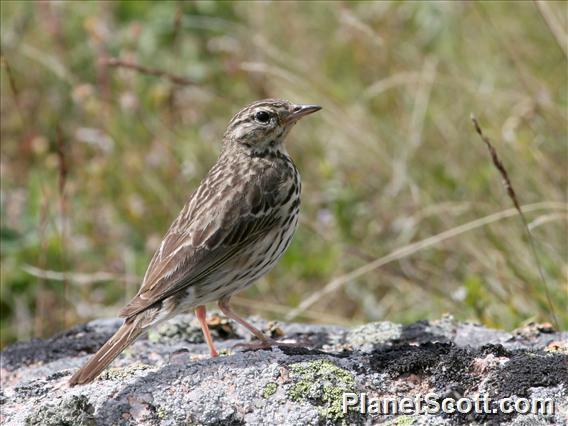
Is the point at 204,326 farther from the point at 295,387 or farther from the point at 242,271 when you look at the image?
the point at 295,387

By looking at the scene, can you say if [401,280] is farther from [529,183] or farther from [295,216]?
[295,216]

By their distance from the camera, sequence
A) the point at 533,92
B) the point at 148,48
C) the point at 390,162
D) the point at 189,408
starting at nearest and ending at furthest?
the point at 189,408
the point at 533,92
the point at 390,162
the point at 148,48

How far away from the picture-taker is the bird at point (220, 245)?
4.49 metres

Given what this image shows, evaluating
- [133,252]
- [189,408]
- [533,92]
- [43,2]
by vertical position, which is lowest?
[189,408]

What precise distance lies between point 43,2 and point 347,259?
3847mm

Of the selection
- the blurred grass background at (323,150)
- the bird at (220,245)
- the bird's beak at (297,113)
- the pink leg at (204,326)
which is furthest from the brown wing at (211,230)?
the blurred grass background at (323,150)

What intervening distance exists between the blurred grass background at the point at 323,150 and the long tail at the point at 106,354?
1817mm

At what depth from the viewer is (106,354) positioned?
4176 millimetres

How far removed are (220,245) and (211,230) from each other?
0.10 metres

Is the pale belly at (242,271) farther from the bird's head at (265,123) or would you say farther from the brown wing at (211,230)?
the bird's head at (265,123)

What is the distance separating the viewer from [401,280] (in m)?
7.04

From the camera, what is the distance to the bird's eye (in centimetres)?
559

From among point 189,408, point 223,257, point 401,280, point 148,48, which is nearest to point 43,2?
point 148,48

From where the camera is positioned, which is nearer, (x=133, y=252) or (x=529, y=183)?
(x=529, y=183)
